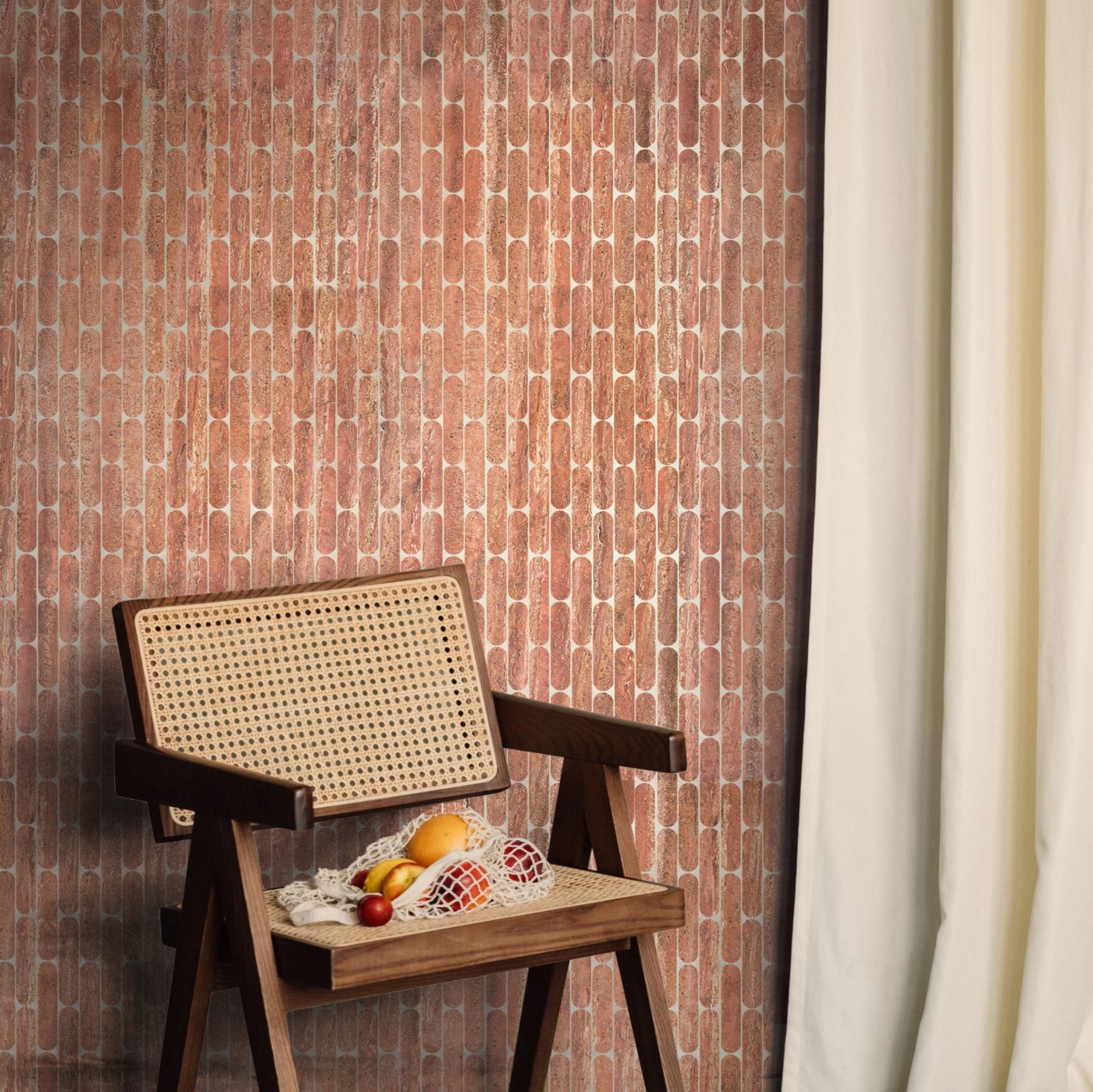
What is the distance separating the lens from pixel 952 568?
1.87 meters

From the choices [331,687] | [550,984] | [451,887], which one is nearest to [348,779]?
[331,687]

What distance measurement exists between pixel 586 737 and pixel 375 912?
367 mm

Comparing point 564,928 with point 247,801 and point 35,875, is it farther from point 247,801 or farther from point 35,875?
point 35,875

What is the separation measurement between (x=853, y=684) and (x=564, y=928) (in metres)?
0.70

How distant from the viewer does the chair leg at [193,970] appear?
57.3 inches

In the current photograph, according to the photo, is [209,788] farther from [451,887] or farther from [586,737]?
[586,737]

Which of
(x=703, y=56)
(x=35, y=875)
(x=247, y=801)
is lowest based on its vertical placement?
(x=35, y=875)

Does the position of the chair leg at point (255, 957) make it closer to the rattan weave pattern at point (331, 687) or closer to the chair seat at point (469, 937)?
the chair seat at point (469, 937)

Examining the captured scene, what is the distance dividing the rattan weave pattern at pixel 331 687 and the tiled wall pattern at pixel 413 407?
0.18 meters

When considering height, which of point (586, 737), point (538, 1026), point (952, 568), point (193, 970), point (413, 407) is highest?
point (413, 407)

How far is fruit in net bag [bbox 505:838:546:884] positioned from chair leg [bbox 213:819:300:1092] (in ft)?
1.05

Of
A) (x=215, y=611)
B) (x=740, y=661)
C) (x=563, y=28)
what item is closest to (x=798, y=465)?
(x=740, y=661)

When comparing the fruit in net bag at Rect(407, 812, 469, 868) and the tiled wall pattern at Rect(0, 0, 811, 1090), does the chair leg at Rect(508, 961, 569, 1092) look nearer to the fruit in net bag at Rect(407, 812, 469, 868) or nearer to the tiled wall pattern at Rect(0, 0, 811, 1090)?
the tiled wall pattern at Rect(0, 0, 811, 1090)

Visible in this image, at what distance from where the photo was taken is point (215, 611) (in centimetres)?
169
